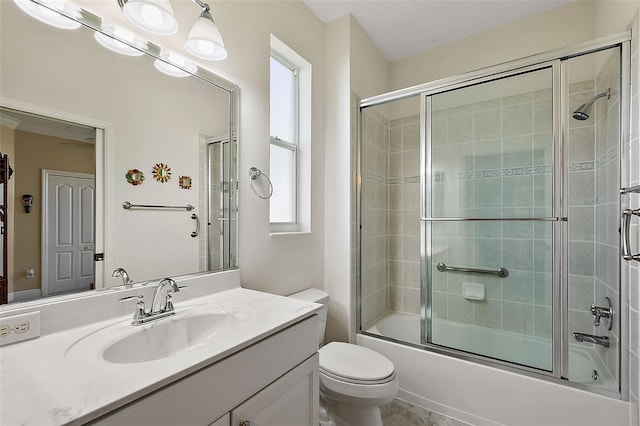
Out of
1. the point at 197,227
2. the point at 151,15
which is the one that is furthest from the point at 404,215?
the point at 151,15

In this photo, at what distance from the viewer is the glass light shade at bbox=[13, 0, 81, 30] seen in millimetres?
883

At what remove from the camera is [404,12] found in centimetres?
213

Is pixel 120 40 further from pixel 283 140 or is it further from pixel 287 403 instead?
pixel 287 403

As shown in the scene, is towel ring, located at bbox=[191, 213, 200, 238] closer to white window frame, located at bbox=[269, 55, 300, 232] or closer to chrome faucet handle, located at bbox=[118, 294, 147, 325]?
chrome faucet handle, located at bbox=[118, 294, 147, 325]

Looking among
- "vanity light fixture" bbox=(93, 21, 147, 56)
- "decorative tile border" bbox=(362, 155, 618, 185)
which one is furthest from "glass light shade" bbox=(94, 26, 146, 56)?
"decorative tile border" bbox=(362, 155, 618, 185)

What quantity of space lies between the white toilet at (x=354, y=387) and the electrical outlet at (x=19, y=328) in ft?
3.74

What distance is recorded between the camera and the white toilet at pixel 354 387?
1.38 meters

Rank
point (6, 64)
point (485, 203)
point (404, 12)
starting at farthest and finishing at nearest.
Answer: point (404, 12) < point (485, 203) < point (6, 64)

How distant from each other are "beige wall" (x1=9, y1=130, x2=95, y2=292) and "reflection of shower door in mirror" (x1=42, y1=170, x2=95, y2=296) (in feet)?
0.06

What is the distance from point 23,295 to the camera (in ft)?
2.84

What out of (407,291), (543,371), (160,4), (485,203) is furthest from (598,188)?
(160,4)

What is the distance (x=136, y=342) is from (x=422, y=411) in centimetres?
168

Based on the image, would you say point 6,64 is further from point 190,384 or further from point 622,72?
point 622,72

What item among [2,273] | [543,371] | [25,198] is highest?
[25,198]
